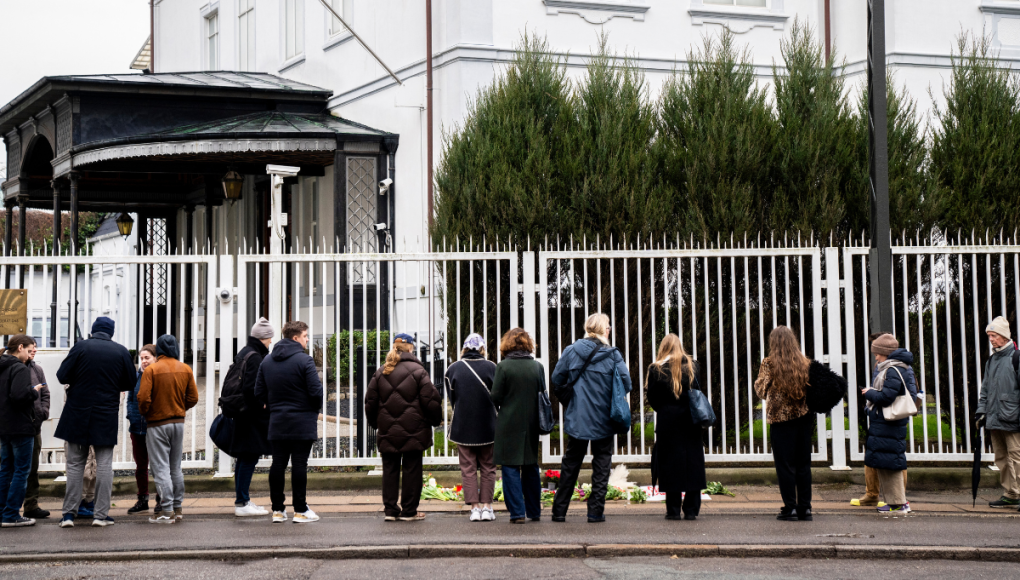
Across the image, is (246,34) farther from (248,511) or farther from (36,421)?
(248,511)

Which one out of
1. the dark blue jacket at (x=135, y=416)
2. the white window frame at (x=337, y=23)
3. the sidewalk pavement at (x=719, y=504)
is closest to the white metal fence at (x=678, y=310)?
the sidewalk pavement at (x=719, y=504)

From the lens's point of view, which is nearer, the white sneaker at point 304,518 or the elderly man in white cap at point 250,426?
the white sneaker at point 304,518

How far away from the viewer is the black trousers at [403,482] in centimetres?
859

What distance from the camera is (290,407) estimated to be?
8.40 m

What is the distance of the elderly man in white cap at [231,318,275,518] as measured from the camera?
8.71 metres

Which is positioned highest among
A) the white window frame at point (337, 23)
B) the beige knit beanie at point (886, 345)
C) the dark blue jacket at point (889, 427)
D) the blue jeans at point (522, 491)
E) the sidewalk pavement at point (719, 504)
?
the white window frame at point (337, 23)

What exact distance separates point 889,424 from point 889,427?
0.03m

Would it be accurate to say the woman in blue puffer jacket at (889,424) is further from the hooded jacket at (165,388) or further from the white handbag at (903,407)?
the hooded jacket at (165,388)

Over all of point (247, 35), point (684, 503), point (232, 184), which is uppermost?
point (247, 35)

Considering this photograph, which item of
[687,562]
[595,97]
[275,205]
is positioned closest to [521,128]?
[595,97]

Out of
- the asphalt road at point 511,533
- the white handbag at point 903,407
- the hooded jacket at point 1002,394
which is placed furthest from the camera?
the hooded jacket at point 1002,394

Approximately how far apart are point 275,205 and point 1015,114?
7159 millimetres

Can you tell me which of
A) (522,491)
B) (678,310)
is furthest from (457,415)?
(678,310)

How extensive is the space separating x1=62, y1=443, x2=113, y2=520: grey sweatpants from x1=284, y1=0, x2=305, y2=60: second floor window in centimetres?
1272
